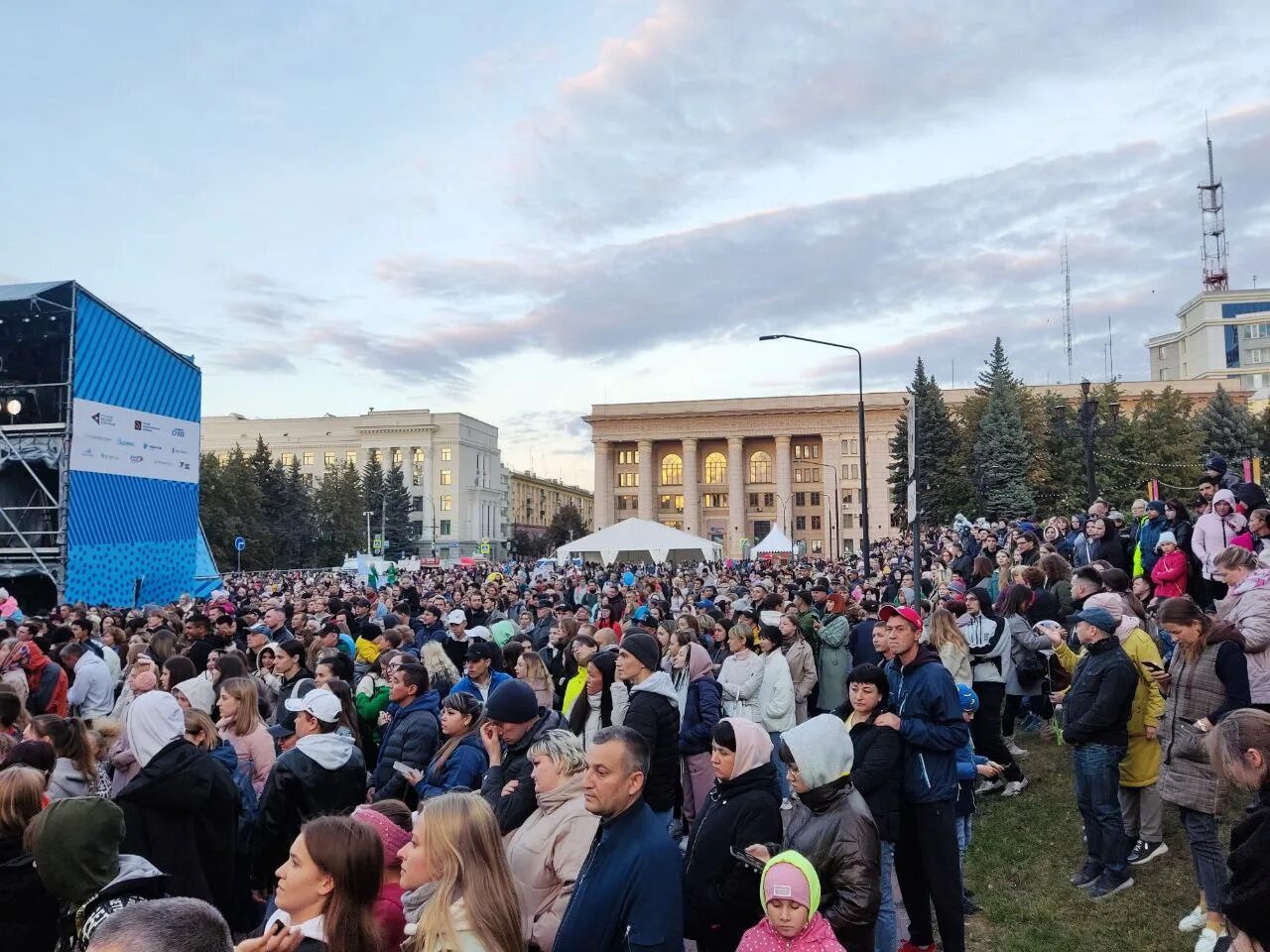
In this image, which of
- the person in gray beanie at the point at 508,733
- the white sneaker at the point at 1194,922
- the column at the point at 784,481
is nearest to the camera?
the person in gray beanie at the point at 508,733

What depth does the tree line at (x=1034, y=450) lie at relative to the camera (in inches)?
1948

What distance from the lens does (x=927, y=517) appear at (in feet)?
184

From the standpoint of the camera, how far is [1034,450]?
52.9 metres

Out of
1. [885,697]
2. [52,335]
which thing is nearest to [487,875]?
[885,697]

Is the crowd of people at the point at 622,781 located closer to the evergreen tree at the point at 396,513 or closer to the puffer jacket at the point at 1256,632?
the puffer jacket at the point at 1256,632

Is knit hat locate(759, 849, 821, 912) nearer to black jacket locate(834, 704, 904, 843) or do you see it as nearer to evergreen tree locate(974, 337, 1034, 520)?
black jacket locate(834, 704, 904, 843)

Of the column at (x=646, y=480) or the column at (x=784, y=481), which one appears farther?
the column at (x=646, y=480)

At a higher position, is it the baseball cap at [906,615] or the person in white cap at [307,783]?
the baseball cap at [906,615]

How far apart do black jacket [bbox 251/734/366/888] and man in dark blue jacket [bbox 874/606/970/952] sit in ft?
10.8

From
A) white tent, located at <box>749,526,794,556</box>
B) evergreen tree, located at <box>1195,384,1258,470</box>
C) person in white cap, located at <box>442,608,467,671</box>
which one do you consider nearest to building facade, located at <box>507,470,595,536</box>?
evergreen tree, located at <box>1195,384,1258,470</box>

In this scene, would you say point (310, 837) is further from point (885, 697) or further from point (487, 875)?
point (885, 697)

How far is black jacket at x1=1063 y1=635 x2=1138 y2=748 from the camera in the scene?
614cm

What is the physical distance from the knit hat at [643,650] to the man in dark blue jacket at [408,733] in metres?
1.40

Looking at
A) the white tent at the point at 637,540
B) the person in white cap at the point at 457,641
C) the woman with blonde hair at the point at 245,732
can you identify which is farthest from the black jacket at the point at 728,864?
the white tent at the point at 637,540
